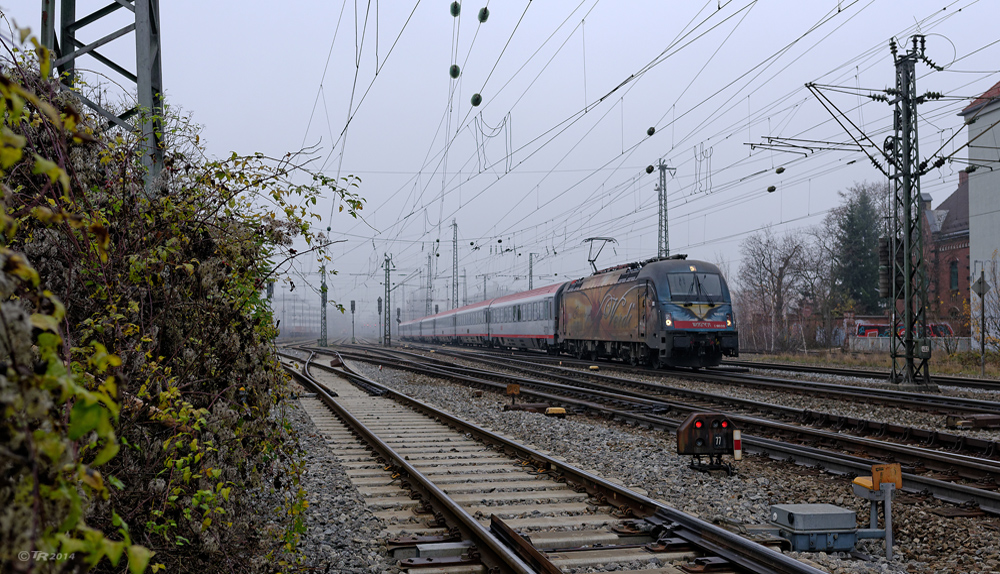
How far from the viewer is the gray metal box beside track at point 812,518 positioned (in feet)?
18.2

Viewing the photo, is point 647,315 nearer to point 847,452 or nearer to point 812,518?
point 847,452

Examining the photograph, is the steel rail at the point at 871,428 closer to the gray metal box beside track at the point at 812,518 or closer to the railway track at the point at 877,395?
the railway track at the point at 877,395

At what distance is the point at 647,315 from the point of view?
71.0 ft

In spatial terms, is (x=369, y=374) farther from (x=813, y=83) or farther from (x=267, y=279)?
(x=267, y=279)

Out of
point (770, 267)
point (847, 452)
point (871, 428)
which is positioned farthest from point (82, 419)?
point (770, 267)

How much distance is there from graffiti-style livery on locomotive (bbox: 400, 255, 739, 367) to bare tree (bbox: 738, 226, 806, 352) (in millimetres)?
23268

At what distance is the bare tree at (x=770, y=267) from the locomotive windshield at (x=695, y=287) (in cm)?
2957

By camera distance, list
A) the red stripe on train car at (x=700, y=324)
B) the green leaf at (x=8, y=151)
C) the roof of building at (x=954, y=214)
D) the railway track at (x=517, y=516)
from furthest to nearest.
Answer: the roof of building at (x=954, y=214)
the red stripe on train car at (x=700, y=324)
the railway track at (x=517, y=516)
the green leaf at (x=8, y=151)

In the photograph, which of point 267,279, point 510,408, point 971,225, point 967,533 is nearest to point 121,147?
point 267,279

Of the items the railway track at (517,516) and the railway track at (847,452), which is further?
the railway track at (847,452)

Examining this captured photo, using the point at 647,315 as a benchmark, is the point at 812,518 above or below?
below

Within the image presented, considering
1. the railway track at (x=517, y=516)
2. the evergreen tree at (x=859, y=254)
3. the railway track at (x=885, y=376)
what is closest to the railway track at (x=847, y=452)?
the railway track at (x=517, y=516)

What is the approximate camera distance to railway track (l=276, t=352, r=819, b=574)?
4.88 metres

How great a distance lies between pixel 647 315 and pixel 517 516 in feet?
53.0
